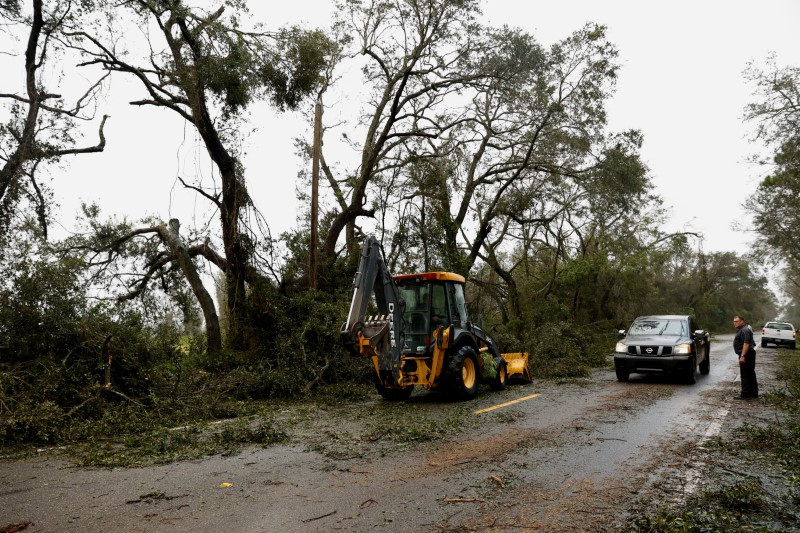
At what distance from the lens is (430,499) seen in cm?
467

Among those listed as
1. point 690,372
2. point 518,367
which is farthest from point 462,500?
point 690,372

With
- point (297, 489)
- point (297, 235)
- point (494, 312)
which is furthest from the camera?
point (494, 312)

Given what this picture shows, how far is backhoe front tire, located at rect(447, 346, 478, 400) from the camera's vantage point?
33.4 feet

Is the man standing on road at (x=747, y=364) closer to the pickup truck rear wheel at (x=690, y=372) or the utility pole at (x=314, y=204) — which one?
the pickup truck rear wheel at (x=690, y=372)

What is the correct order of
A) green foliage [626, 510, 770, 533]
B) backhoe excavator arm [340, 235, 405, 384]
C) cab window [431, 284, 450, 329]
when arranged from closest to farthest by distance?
green foliage [626, 510, 770, 533]
backhoe excavator arm [340, 235, 405, 384]
cab window [431, 284, 450, 329]

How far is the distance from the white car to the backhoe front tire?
104ft

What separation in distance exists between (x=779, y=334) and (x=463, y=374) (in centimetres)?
3314

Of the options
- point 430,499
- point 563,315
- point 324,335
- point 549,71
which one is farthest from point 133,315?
point 563,315

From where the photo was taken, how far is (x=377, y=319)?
9.48m

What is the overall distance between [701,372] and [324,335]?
36.3ft

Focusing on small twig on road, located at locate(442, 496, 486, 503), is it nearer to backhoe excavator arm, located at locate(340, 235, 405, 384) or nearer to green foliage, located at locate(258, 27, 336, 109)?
backhoe excavator arm, located at locate(340, 235, 405, 384)

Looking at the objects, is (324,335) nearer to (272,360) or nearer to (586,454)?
(272,360)

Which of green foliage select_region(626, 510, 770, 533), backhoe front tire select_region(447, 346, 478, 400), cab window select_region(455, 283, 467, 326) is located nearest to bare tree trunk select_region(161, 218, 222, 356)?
cab window select_region(455, 283, 467, 326)

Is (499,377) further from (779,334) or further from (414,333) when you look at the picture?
(779,334)
